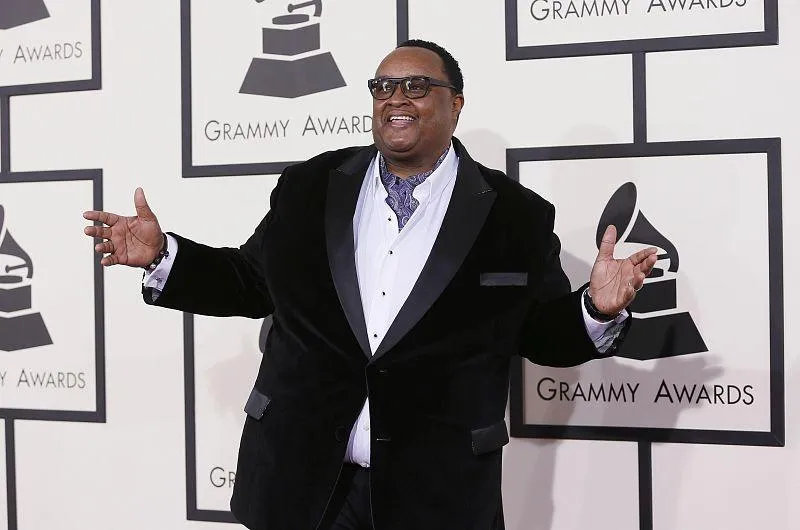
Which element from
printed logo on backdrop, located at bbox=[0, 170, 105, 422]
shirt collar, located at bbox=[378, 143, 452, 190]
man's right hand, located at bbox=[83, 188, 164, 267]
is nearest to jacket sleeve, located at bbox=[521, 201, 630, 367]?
shirt collar, located at bbox=[378, 143, 452, 190]

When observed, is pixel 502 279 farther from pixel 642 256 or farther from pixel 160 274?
pixel 160 274

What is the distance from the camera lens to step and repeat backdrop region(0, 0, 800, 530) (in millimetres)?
2496

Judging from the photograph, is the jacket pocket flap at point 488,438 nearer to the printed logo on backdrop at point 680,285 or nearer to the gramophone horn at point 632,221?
the printed logo on backdrop at point 680,285

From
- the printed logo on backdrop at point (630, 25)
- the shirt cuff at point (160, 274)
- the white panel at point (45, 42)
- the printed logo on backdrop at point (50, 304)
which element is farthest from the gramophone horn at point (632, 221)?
the white panel at point (45, 42)

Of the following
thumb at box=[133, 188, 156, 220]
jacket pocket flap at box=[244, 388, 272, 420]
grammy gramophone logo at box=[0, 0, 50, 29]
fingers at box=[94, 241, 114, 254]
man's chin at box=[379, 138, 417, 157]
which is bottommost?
jacket pocket flap at box=[244, 388, 272, 420]

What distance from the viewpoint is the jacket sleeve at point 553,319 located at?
188cm

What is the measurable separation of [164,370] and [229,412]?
0.26 meters

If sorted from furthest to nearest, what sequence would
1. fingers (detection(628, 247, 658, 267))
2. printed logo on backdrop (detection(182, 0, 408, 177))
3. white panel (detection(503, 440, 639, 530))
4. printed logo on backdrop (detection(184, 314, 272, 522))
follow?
printed logo on backdrop (detection(184, 314, 272, 522)), printed logo on backdrop (detection(182, 0, 408, 177)), white panel (detection(503, 440, 639, 530)), fingers (detection(628, 247, 658, 267))

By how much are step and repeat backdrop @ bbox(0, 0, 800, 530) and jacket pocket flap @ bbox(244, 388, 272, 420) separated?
3.05 feet

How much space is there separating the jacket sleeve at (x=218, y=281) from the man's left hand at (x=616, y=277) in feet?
2.29

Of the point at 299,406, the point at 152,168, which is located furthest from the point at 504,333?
the point at 152,168

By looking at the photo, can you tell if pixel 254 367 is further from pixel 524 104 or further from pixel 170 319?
pixel 524 104

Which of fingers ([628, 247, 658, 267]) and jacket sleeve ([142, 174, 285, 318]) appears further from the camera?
jacket sleeve ([142, 174, 285, 318])

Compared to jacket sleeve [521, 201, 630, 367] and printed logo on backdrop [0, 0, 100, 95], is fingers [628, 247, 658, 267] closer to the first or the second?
jacket sleeve [521, 201, 630, 367]
